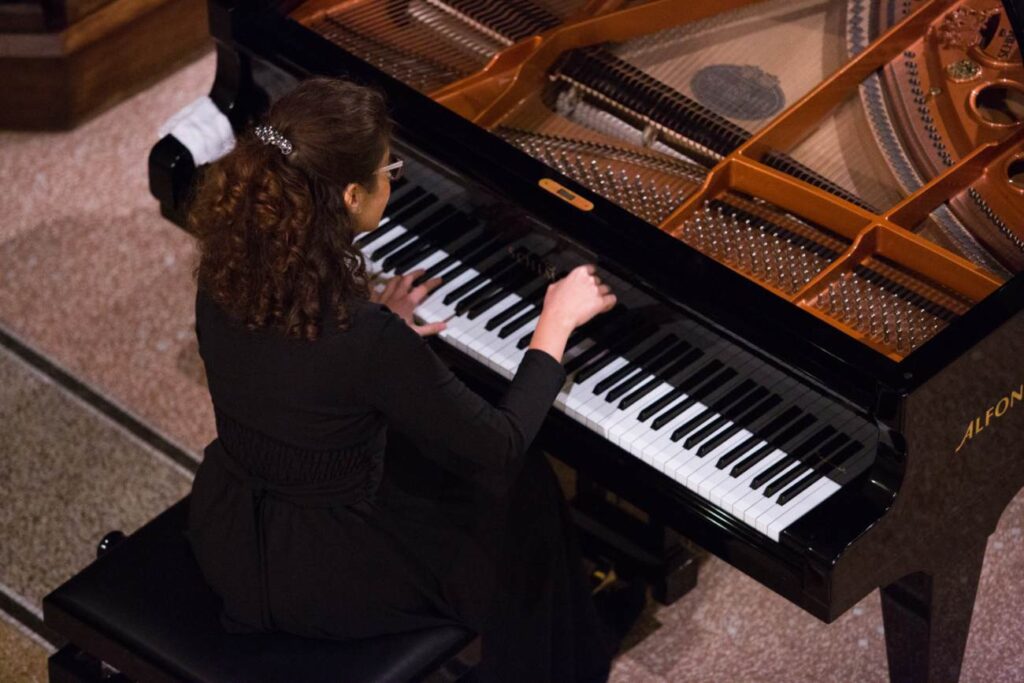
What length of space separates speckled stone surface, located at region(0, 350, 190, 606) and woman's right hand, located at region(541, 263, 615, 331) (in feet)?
4.73

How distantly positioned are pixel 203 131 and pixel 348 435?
3.24 ft

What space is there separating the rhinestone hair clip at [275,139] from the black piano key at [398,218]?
73cm

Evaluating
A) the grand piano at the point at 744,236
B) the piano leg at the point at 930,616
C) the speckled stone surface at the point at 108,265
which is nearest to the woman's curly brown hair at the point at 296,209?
the grand piano at the point at 744,236

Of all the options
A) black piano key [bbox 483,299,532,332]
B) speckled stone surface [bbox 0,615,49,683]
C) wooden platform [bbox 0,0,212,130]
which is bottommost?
speckled stone surface [bbox 0,615,49,683]

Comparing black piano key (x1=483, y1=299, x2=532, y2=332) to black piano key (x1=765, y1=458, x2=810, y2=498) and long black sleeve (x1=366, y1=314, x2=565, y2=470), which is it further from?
black piano key (x1=765, y1=458, x2=810, y2=498)

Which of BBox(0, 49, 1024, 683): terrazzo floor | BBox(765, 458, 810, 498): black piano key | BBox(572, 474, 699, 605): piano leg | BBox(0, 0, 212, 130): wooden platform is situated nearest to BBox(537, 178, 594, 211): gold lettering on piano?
BBox(765, 458, 810, 498): black piano key

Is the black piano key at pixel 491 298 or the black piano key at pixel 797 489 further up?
the black piano key at pixel 797 489

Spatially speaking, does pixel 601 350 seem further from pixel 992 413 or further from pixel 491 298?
pixel 992 413

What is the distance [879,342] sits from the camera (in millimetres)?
2938

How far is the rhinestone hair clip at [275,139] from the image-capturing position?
2639 millimetres

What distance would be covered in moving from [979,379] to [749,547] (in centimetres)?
45

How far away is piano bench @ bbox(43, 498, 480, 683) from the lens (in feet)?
Result: 9.58

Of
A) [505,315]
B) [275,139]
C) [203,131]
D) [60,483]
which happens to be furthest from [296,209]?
[60,483]

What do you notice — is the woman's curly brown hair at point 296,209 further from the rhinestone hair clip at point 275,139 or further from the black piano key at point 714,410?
the black piano key at point 714,410
